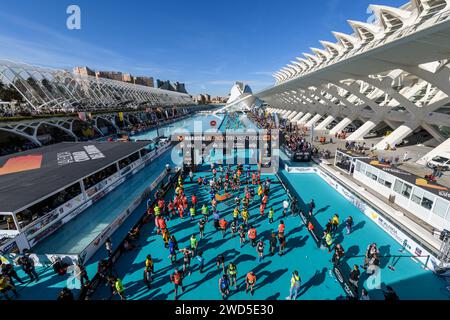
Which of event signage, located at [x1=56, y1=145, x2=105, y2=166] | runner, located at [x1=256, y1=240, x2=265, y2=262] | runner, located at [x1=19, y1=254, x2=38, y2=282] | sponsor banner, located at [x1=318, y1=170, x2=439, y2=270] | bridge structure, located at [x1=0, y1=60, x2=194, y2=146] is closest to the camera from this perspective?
runner, located at [x1=19, y1=254, x2=38, y2=282]

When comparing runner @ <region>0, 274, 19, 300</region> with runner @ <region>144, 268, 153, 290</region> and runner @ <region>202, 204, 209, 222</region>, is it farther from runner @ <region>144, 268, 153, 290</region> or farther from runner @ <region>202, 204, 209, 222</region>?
runner @ <region>202, 204, 209, 222</region>

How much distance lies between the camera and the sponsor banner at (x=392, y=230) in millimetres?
7855

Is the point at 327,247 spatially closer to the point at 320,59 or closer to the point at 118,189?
the point at 118,189

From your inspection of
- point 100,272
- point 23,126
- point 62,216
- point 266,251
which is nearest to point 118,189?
point 62,216

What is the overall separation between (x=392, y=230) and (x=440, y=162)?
33.5ft

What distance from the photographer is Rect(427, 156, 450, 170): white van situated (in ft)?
48.4

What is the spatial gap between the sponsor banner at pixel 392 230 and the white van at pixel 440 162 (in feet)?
24.2

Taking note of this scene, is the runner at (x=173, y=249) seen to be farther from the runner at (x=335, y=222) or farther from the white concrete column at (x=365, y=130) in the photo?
the white concrete column at (x=365, y=130)

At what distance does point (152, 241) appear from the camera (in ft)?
32.5

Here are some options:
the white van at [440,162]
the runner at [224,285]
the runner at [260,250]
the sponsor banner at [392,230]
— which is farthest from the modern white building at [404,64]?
the runner at [224,285]

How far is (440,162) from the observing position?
1530 centimetres

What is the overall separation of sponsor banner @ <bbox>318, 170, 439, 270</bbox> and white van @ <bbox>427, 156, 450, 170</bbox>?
7.38 meters

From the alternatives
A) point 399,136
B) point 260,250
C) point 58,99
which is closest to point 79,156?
point 260,250

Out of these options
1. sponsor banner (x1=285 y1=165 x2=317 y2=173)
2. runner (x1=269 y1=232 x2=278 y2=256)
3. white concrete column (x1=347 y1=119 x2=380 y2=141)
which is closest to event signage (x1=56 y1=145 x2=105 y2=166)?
runner (x1=269 y1=232 x2=278 y2=256)
